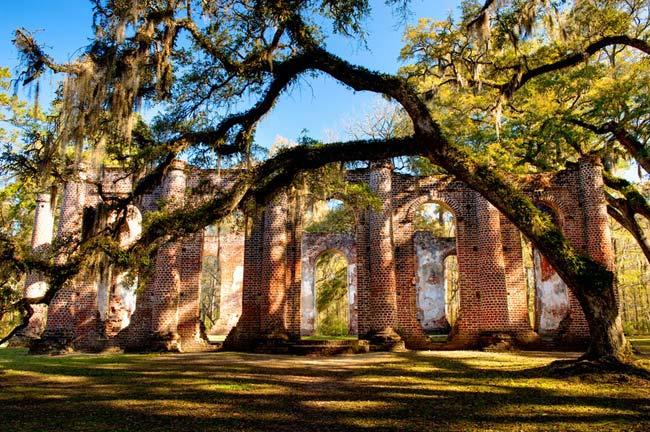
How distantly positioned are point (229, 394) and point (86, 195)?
1218cm

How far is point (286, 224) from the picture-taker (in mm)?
15750

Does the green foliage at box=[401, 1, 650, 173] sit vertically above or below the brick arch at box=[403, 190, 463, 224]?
above

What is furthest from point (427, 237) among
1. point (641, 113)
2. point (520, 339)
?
Answer: point (641, 113)

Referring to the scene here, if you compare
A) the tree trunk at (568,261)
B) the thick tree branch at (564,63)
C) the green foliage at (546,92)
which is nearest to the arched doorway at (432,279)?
the green foliage at (546,92)

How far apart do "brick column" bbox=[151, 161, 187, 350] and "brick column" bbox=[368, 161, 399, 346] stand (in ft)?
19.3

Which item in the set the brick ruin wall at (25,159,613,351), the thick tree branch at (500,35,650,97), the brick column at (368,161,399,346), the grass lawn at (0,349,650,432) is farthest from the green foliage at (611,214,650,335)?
the grass lawn at (0,349,650,432)

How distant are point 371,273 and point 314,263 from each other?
1037 cm

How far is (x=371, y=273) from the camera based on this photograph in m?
15.1

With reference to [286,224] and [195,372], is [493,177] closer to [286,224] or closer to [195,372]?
[195,372]

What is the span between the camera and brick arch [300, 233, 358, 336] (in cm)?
2458

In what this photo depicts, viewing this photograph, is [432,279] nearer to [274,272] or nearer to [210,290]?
[274,272]

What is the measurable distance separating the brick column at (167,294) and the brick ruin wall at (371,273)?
0.10 feet

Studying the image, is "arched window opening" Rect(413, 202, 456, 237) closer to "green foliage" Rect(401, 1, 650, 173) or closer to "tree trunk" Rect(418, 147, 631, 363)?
"green foliage" Rect(401, 1, 650, 173)

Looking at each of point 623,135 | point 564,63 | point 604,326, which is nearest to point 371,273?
point 564,63
